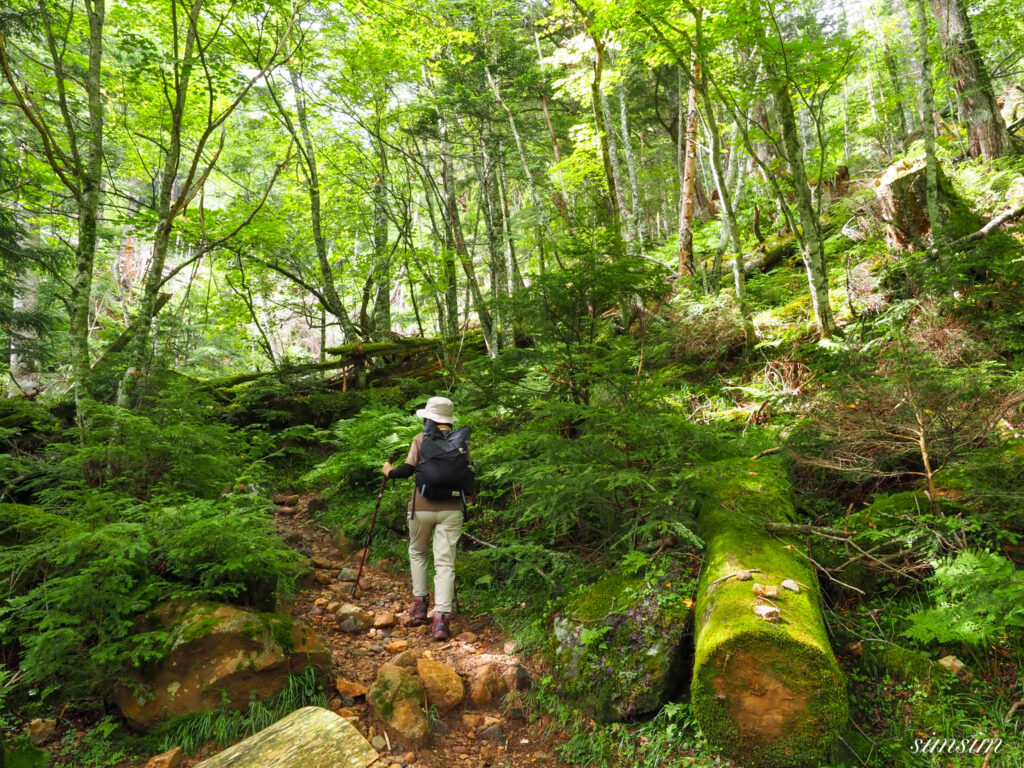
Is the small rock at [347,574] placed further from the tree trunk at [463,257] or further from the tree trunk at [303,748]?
the tree trunk at [463,257]

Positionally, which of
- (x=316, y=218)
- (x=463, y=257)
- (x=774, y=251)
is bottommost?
(x=774, y=251)

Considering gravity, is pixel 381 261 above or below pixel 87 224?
above

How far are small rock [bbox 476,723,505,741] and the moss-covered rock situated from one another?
1.81 feet

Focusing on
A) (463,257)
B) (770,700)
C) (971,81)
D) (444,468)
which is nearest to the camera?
(770,700)

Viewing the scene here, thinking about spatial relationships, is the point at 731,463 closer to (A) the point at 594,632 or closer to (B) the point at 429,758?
(A) the point at 594,632

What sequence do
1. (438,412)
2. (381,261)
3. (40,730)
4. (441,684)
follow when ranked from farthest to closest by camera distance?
(381,261), (438,412), (441,684), (40,730)

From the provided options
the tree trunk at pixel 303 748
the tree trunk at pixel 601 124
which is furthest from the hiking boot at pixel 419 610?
the tree trunk at pixel 601 124

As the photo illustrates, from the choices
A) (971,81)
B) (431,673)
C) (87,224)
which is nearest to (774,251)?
(971,81)

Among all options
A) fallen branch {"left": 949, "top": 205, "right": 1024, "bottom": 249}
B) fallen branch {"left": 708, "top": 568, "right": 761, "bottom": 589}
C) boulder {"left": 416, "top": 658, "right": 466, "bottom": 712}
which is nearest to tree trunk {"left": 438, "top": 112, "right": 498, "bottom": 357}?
boulder {"left": 416, "top": 658, "right": 466, "bottom": 712}

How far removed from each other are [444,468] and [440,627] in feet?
5.25

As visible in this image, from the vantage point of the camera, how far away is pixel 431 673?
13.8ft

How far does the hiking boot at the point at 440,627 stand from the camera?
5113 millimetres

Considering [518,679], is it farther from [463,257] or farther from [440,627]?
[463,257]

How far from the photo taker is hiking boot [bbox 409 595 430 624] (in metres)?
5.53
